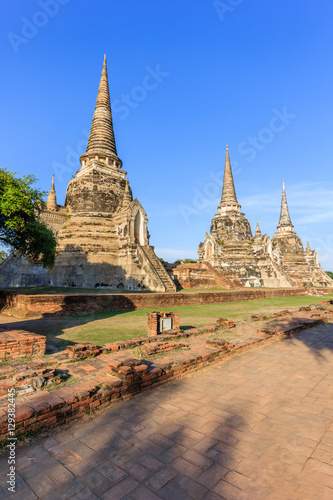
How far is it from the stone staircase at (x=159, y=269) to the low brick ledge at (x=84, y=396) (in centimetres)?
1205

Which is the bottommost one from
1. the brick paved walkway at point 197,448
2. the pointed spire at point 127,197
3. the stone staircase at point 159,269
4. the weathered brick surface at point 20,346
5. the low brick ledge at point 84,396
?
the brick paved walkway at point 197,448

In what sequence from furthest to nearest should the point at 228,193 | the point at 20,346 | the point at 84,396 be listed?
the point at 228,193
the point at 20,346
the point at 84,396

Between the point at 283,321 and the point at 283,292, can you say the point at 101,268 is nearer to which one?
the point at 283,321

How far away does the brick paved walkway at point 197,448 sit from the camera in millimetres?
2072

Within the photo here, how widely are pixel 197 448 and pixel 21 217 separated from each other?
324 inches

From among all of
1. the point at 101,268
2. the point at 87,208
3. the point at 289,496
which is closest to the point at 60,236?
the point at 87,208

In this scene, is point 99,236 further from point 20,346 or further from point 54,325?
point 20,346

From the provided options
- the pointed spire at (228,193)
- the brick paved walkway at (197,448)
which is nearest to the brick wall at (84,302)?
the brick paved walkway at (197,448)

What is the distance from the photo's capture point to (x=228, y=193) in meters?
33.3

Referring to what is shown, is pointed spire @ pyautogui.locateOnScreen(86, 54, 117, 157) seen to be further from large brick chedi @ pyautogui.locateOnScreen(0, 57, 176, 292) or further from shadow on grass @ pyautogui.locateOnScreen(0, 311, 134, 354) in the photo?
shadow on grass @ pyautogui.locateOnScreen(0, 311, 134, 354)

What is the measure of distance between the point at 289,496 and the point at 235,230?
3016cm

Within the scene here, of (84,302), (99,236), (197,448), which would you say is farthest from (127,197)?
(197,448)

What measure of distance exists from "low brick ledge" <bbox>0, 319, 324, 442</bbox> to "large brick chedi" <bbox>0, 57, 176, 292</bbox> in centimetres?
1186

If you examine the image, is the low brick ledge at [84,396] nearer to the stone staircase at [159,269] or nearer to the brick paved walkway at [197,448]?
the brick paved walkway at [197,448]
